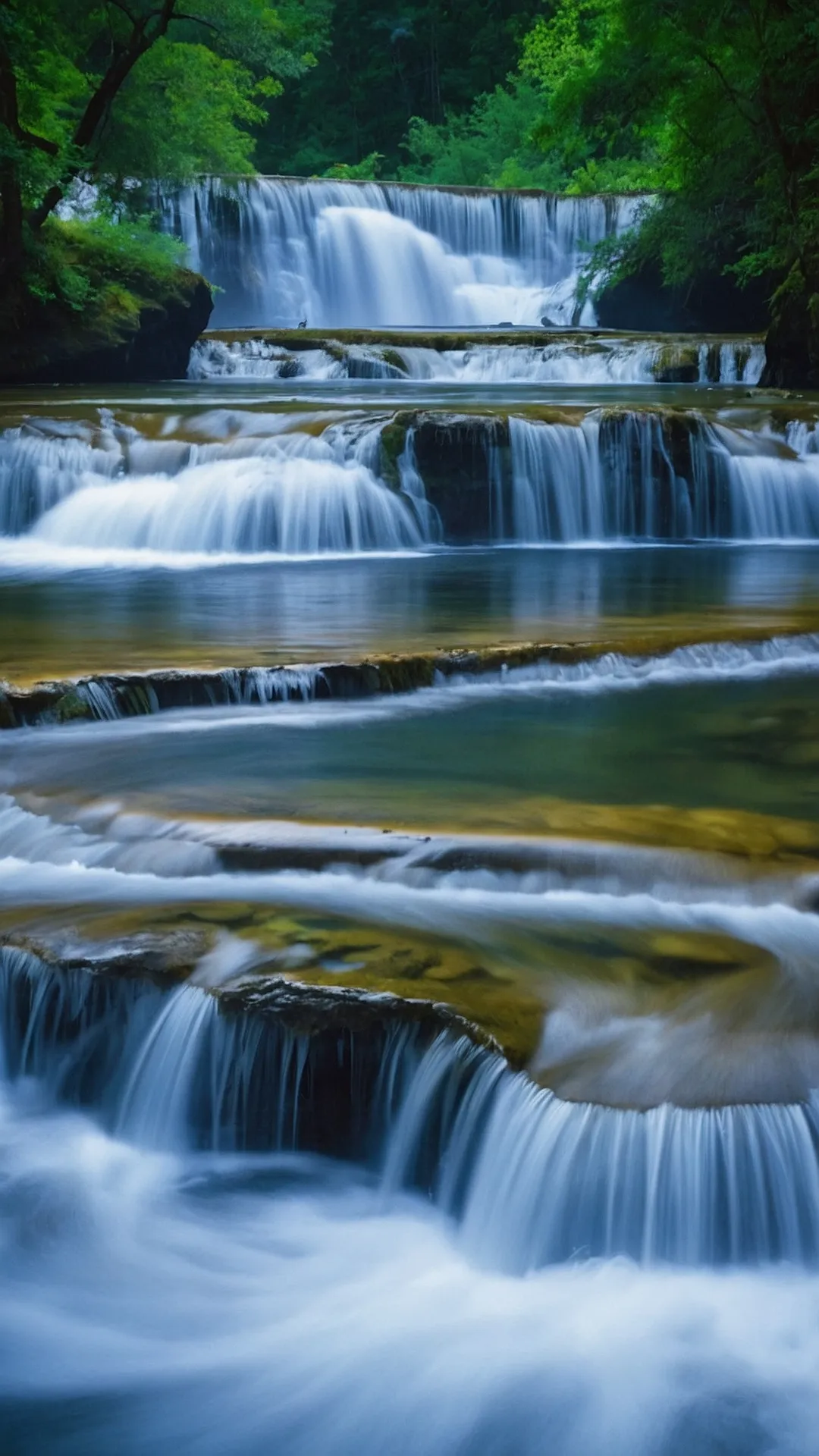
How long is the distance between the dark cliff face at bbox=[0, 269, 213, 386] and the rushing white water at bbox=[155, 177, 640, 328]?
7.22 meters

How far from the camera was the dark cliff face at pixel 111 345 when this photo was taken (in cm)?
1847

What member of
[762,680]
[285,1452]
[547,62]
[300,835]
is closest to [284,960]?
[300,835]

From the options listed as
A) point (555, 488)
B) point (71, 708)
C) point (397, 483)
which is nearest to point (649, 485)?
point (555, 488)

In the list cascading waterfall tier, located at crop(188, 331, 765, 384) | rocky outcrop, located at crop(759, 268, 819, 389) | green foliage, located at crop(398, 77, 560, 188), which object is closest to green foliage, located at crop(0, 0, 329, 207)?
cascading waterfall tier, located at crop(188, 331, 765, 384)

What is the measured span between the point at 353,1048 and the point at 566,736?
2.97 meters

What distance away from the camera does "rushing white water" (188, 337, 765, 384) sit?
1895 cm

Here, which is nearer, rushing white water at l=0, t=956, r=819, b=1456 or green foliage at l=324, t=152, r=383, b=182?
rushing white water at l=0, t=956, r=819, b=1456

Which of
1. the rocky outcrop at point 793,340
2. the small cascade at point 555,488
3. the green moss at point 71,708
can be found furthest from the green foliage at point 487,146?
the green moss at point 71,708

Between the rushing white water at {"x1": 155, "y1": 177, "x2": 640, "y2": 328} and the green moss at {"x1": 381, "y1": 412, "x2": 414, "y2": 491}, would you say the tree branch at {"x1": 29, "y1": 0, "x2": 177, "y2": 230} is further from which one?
the rushing white water at {"x1": 155, "y1": 177, "x2": 640, "y2": 328}

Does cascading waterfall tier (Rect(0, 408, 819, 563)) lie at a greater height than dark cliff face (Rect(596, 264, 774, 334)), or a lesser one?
lesser

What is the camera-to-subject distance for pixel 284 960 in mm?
4102

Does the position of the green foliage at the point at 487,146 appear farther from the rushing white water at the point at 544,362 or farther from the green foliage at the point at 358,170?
the rushing white water at the point at 544,362

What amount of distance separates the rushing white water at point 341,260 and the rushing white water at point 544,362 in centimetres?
780

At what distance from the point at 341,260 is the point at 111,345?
31.5ft
